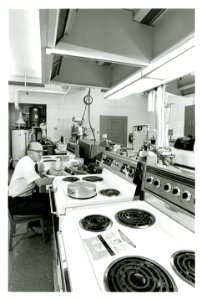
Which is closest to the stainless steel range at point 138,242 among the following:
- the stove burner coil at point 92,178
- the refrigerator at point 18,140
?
the stove burner coil at point 92,178

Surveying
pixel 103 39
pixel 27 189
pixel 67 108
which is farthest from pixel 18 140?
pixel 103 39

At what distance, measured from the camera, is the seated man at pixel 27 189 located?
207 centimetres

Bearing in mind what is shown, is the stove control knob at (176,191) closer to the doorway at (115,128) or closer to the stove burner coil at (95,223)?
the stove burner coil at (95,223)

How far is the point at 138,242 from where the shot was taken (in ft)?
2.93

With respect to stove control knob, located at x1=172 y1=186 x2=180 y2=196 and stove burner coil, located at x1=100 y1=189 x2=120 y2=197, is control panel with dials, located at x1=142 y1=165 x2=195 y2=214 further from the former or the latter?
stove burner coil, located at x1=100 y1=189 x2=120 y2=197

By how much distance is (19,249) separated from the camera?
6.98 feet

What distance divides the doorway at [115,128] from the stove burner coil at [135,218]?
19.3 feet

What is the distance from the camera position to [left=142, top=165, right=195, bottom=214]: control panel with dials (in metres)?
0.99

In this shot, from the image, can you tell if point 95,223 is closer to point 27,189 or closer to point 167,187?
point 167,187

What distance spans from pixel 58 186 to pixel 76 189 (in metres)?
0.37
